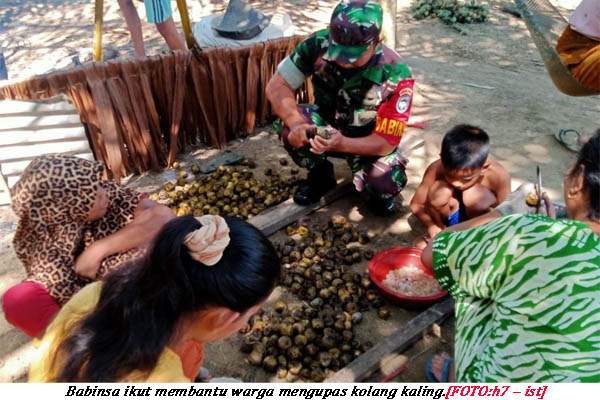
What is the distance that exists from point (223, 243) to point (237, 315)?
11.4 inches

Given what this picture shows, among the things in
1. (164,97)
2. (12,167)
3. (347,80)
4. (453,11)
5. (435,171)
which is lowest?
(453,11)

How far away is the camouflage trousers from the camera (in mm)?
3508

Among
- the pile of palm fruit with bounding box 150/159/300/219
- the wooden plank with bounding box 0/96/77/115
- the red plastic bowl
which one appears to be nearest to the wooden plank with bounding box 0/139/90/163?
the wooden plank with bounding box 0/96/77/115

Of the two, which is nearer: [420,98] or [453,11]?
[420,98]

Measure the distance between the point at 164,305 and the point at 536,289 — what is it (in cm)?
122

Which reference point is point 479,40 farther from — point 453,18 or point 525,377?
point 525,377

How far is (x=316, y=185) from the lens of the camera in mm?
3875

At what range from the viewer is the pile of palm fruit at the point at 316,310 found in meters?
2.55

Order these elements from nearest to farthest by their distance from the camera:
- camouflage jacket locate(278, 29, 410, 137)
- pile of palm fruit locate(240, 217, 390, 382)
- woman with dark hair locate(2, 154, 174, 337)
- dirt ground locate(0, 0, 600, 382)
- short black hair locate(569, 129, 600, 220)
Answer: short black hair locate(569, 129, 600, 220), woman with dark hair locate(2, 154, 174, 337), pile of palm fruit locate(240, 217, 390, 382), dirt ground locate(0, 0, 600, 382), camouflage jacket locate(278, 29, 410, 137)

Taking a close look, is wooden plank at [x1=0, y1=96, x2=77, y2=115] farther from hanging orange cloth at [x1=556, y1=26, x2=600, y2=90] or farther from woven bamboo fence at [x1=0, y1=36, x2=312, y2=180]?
hanging orange cloth at [x1=556, y1=26, x2=600, y2=90]

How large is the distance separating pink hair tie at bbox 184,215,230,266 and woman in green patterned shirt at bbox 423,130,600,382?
981mm

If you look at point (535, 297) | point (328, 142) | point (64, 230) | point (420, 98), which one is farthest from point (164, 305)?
point (420, 98)

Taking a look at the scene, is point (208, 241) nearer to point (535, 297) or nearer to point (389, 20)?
point (535, 297)
